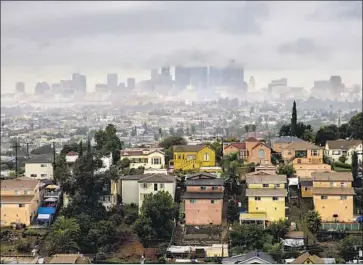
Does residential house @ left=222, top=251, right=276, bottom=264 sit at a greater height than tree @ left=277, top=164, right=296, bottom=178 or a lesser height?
lesser

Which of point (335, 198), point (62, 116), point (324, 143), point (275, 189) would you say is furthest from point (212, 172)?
point (62, 116)

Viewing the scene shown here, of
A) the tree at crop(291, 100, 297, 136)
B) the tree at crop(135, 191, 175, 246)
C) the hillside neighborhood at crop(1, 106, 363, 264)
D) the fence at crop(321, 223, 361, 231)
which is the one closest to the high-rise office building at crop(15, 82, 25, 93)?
the hillside neighborhood at crop(1, 106, 363, 264)

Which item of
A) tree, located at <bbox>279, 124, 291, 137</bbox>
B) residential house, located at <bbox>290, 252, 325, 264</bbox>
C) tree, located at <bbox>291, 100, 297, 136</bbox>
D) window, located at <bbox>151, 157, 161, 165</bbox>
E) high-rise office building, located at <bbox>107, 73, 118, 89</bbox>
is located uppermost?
high-rise office building, located at <bbox>107, 73, 118, 89</bbox>

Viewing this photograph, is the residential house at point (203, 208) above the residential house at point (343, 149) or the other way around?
the other way around

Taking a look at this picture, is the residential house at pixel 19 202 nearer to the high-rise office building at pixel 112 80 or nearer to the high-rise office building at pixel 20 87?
the high-rise office building at pixel 112 80

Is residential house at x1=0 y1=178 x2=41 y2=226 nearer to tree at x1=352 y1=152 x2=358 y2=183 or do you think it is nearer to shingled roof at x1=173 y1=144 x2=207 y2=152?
shingled roof at x1=173 y1=144 x2=207 y2=152

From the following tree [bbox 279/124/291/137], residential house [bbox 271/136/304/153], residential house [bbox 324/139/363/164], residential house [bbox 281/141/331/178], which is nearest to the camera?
residential house [bbox 281/141/331/178]

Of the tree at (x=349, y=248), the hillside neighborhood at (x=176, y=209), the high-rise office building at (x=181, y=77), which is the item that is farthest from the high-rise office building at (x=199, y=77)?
the tree at (x=349, y=248)

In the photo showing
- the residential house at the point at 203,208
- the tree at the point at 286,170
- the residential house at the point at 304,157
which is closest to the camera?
the residential house at the point at 203,208

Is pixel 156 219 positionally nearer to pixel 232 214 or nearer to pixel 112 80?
pixel 232 214
